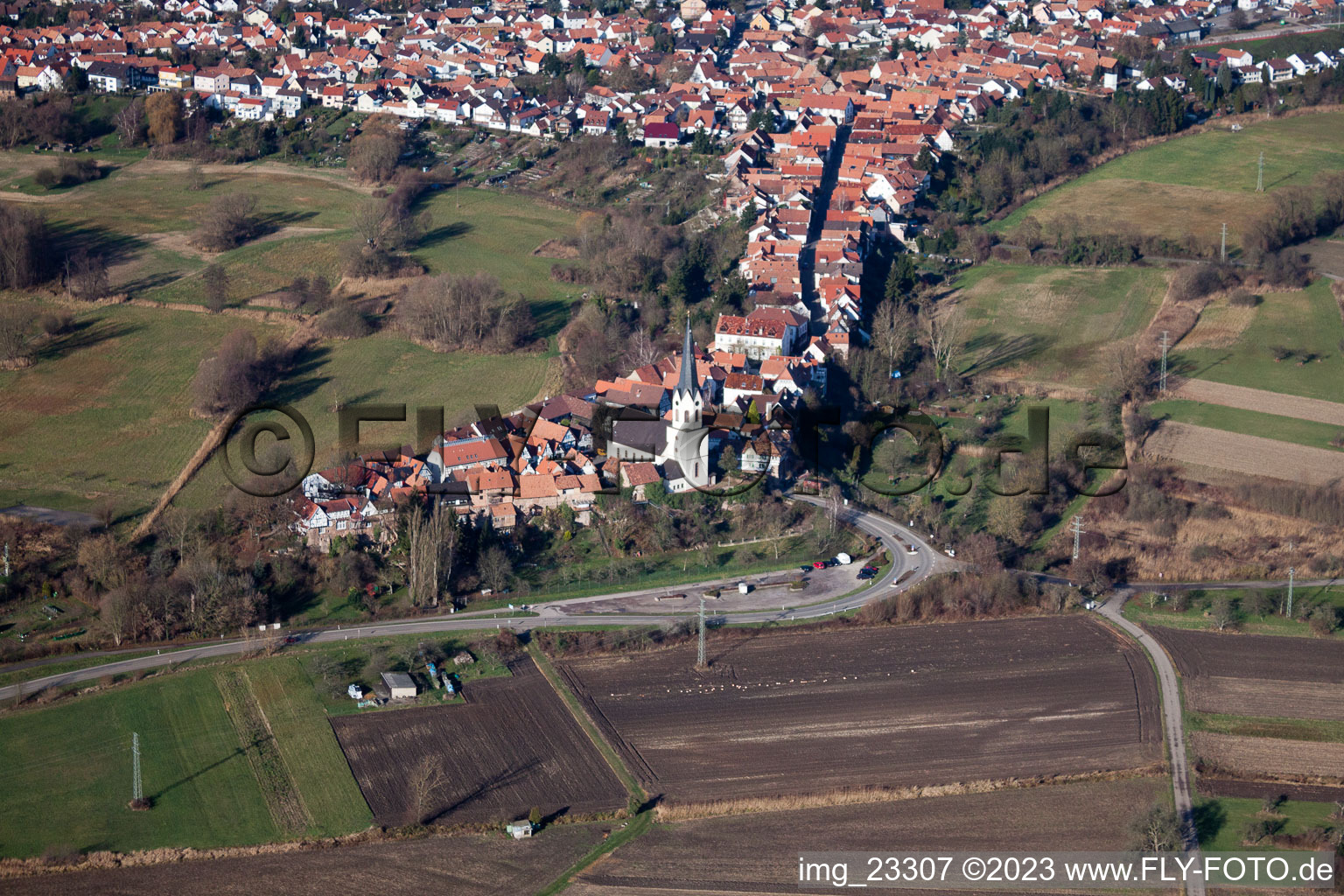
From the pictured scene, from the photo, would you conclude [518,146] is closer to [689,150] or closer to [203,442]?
[689,150]

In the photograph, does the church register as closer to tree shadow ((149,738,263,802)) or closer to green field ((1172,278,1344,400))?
tree shadow ((149,738,263,802))

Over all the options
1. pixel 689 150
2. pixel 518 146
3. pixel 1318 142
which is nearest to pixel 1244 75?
pixel 1318 142

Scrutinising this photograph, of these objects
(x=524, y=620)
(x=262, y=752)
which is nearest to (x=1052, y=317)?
(x=524, y=620)

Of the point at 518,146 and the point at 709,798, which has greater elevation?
the point at 518,146

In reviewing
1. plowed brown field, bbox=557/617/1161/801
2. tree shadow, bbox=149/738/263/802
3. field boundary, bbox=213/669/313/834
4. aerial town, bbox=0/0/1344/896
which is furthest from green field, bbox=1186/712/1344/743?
tree shadow, bbox=149/738/263/802

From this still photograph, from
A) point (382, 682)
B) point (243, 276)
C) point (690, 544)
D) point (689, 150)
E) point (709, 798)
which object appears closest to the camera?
point (709, 798)

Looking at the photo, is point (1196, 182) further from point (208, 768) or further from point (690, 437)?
point (208, 768)
